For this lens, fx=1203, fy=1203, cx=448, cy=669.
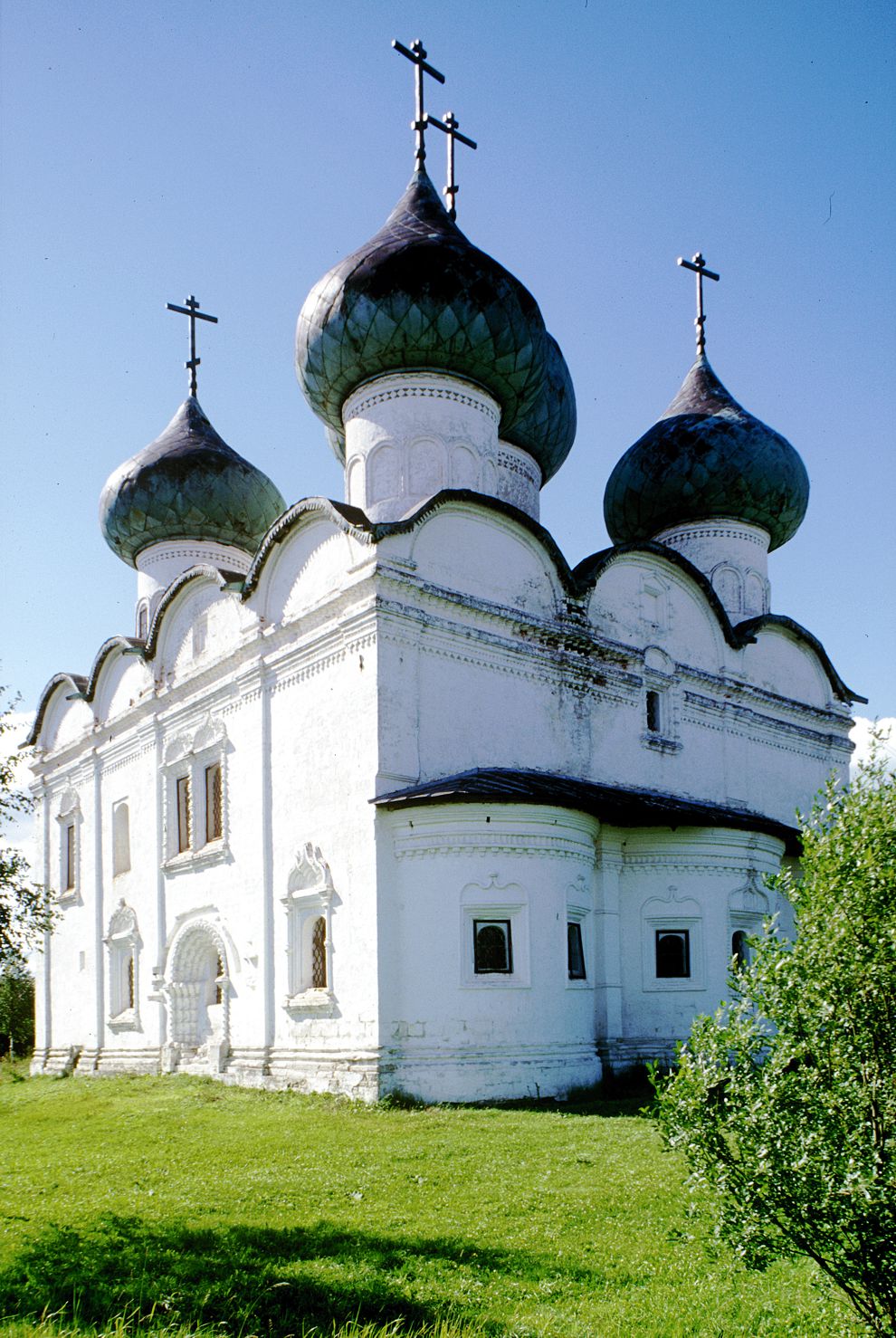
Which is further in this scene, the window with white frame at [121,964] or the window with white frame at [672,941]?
the window with white frame at [121,964]

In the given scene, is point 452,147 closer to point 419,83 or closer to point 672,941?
point 419,83

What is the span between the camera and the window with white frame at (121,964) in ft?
53.5

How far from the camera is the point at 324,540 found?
498 inches

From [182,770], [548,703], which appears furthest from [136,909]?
[548,703]

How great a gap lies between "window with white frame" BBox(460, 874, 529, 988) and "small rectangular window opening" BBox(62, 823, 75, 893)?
9.71m

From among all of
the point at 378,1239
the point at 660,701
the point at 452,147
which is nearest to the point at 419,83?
the point at 452,147

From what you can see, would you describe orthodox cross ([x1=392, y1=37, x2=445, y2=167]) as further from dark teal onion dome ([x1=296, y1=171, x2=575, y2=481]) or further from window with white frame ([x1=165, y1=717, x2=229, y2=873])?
window with white frame ([x1=165, y1=717, x2=229, y2=873])

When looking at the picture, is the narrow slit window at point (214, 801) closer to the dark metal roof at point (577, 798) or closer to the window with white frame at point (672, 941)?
the dark metal roof at point (577, 798)

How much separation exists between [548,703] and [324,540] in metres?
2.99

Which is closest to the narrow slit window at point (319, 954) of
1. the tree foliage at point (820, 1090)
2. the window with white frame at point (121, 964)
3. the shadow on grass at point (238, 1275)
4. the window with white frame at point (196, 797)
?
the window with white frame at point (196, 797)

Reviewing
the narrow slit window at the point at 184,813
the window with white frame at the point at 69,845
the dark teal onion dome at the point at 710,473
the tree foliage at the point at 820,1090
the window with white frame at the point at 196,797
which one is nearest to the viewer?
the tree foliage at the point at 820,1090

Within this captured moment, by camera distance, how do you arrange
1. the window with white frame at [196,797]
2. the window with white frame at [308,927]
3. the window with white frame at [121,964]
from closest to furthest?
the window with white frame at [308,927], the window with white frame at [196,797], the window with white frame at [121,964]

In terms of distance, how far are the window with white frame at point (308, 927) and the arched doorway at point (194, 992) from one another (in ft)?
7.52

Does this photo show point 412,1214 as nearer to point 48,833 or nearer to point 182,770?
point 182,770
